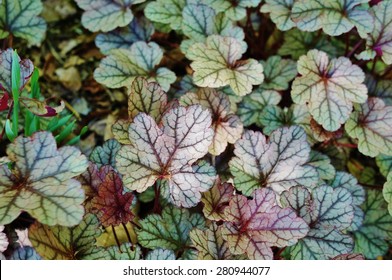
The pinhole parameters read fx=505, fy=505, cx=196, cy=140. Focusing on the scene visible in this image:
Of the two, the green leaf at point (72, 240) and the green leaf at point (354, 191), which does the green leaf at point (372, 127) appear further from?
the green leaf at point (72, 240)

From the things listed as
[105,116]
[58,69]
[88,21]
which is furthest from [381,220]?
[58,69]

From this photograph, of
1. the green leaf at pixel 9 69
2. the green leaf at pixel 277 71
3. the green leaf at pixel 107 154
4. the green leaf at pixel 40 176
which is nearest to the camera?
the green leaf at pixel 40 176

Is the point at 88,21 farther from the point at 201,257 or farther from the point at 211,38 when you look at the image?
the point at 201,257

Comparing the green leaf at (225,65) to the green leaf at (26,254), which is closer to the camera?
the green leaf at (26,254)

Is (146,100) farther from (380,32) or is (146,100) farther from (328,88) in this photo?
(380,32)

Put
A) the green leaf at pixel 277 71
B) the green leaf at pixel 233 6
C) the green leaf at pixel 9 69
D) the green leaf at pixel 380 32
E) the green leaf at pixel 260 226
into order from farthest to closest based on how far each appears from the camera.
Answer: the green leaf at pixel 277 71, the green leaf at pixel 233 6, the green leaf at pixel 380 32, the green leaf at pixel 9 69, the green leaf at pixel 260 226

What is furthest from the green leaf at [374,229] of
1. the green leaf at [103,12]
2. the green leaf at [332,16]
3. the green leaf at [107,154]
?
the green leaf at [103,12]

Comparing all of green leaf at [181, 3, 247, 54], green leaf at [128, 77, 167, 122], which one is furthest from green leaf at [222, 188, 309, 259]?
green leaf at [181, 3, 247, 54]
